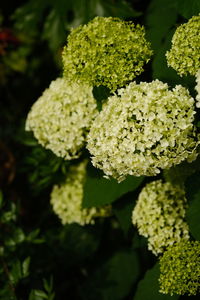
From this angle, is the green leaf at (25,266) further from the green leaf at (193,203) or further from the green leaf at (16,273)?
the green leaf at (193,203)

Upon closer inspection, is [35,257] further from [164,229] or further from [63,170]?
[164,229]

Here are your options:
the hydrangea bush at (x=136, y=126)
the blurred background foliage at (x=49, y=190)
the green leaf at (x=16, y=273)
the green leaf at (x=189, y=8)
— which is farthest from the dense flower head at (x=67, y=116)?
the green leaf at (x=16, y=273)

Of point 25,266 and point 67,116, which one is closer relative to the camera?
point 67,116

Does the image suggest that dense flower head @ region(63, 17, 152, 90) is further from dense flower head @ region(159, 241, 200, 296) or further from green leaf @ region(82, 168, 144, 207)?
dense flower head @ region(159, 241, 200, 296)

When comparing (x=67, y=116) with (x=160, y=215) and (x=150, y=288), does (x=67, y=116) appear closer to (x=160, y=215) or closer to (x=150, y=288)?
(x=160, y=215)

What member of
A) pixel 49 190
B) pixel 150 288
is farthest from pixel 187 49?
pixel 49 190

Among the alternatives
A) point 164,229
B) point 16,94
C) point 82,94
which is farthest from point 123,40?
point 16,94

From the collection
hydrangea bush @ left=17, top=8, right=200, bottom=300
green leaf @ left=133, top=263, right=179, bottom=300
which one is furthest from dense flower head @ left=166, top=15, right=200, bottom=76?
green leaf @ left=133, top=263, right=179, bottom=300

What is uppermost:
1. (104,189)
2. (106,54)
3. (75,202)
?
(106,54)
